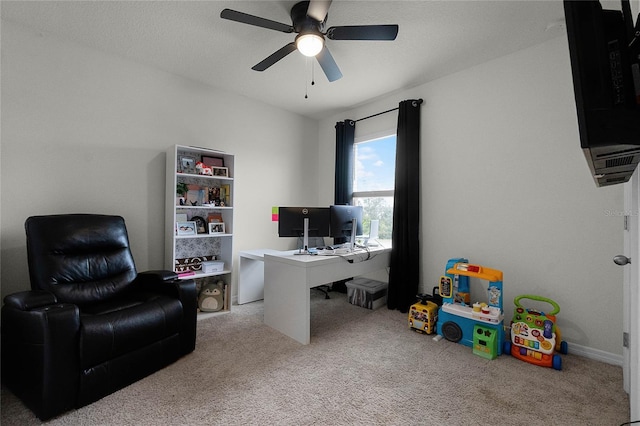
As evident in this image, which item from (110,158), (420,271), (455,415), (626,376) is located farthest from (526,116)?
(110,158)

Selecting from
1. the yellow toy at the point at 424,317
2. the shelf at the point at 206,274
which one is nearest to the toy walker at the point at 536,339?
the yellow toy at the point at 424,317

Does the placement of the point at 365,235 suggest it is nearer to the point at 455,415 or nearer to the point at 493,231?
the point at 493,231

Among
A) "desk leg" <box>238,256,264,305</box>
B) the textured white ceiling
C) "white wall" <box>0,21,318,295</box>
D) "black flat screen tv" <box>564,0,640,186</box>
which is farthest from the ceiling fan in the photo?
"desk leg" <box>238,256,264,305</box>

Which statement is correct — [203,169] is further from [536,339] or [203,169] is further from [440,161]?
[536,339]

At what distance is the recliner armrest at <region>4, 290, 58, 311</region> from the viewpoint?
1594 mm

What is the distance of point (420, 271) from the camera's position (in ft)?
10.9

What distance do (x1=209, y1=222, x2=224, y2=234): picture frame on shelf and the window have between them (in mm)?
1967

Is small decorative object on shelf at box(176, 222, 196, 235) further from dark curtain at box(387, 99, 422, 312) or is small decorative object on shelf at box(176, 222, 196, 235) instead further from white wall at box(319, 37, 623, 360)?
white wall at box(319, 37, 623, 360)

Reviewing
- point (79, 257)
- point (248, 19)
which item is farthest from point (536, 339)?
point (79, 257)

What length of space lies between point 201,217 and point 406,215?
2472 mm

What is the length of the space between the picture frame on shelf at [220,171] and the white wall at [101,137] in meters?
0.39

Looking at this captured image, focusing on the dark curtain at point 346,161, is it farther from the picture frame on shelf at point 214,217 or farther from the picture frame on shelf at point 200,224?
the picture frame on shelf at point 200,224

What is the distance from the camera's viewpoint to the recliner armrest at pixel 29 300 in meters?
1.59

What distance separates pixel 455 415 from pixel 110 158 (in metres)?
3.52
